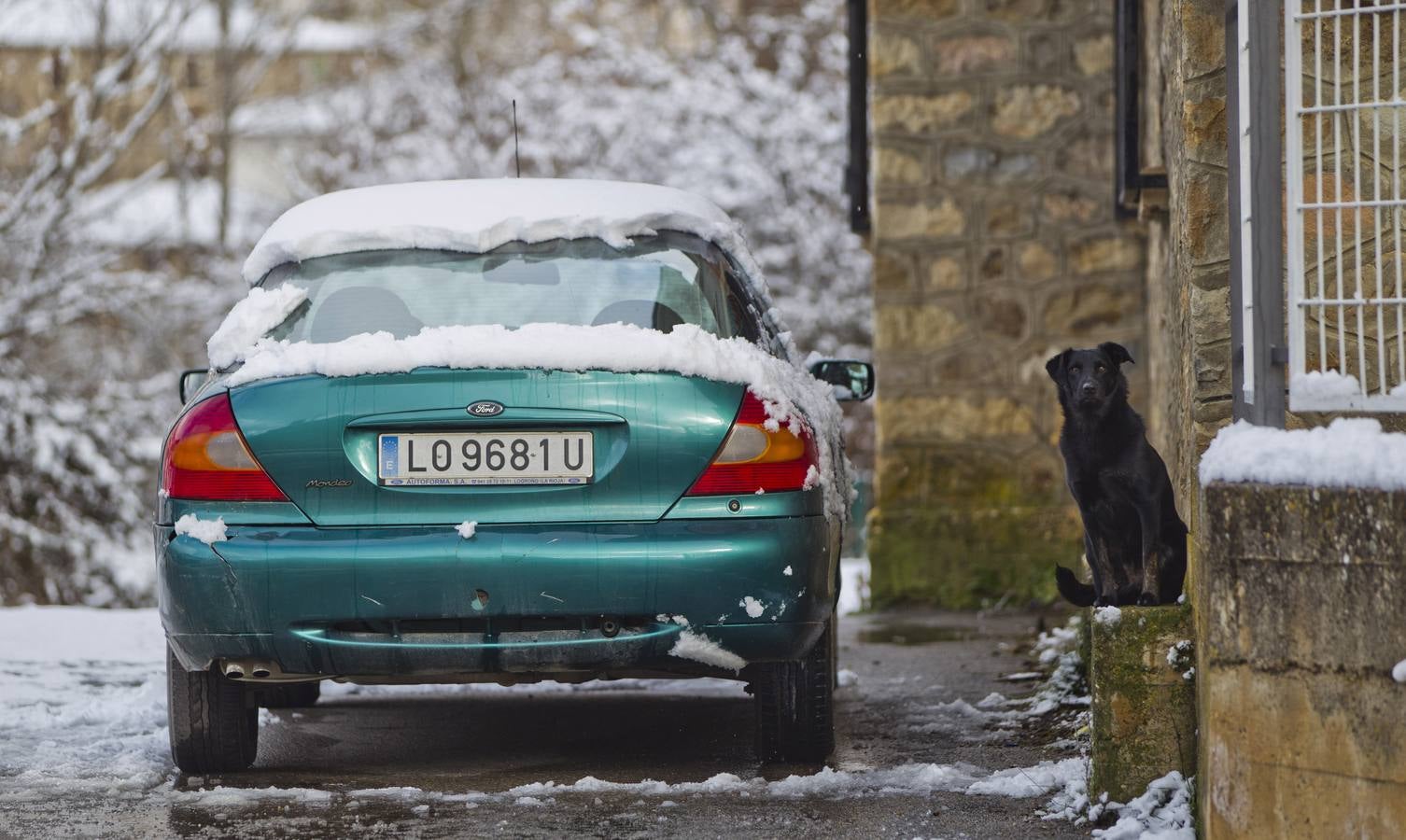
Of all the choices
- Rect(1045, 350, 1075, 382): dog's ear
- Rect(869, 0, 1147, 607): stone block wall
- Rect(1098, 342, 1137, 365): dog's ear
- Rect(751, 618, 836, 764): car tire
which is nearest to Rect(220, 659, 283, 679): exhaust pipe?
Rect(751, 618, 836, 764): car tire

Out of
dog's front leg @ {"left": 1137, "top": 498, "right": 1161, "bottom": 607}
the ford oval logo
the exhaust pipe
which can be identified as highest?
the ford oval logo

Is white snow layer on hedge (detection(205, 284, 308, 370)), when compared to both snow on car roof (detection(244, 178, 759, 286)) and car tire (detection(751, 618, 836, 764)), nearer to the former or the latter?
snow on car roof (detection(244, 178, 759, 286))

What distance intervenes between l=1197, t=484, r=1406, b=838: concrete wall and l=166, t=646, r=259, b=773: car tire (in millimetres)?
2514

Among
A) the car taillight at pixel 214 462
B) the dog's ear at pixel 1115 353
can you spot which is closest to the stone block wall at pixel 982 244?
the dog's ear at pixel 1115 353

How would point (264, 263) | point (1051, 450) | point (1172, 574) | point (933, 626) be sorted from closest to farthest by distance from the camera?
point (1172, 574)
point (264, 263)
point (933, 626)
point (1051, 450)

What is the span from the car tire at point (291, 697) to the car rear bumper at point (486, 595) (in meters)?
1.72

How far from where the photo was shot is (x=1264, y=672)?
349cm

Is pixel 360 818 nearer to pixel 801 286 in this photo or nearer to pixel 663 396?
pixel 663 396

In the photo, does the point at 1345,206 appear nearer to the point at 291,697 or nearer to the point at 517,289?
the point at 517,289

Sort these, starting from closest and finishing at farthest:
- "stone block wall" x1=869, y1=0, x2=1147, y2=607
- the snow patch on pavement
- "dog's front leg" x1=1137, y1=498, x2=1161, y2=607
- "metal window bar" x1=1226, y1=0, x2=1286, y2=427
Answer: "metal window bar" x1=1226, y1=0, x2=1286, y2=427
the snow patch on pavement
"dog's front leg" x1=1137, y1=498, x2=1161, y2=607
"stone block wall" x1=869, y1=0, x2=1147, y2=607

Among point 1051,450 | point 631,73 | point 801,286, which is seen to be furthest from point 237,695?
point 631,73

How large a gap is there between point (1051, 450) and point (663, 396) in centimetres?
529

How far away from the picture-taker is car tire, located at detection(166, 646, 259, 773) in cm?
464

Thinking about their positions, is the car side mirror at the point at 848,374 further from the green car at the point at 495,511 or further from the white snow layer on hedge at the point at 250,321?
the white snow layer on hedge at the point at 250,321
